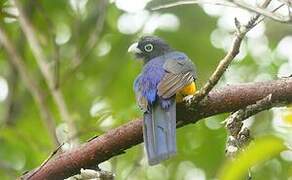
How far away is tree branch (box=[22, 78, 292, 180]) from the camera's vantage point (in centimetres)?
245

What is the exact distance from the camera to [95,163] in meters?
2.55

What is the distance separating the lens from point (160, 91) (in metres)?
3.48

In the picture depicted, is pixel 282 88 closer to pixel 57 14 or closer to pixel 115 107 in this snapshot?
pixel 115 107

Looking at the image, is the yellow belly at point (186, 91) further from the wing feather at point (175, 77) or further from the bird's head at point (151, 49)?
the bird's head at point (151, 49)

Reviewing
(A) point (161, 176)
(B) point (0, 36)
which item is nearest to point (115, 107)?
(A) point (161, 176)

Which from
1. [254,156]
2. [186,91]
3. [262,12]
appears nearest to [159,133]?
[186,91]

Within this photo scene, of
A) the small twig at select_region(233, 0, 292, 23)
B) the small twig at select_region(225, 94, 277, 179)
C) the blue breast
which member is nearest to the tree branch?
the small twig at select_region(225, 94, 277, 179)

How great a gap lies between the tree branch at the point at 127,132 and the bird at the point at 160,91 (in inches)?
9.1

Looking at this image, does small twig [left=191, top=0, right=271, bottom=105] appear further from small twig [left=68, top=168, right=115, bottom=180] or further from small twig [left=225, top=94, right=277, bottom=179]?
small twig [left=68, top=168, right=115, bottom=180]

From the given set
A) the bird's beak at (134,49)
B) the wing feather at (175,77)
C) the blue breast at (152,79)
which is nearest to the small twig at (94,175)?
the blue breast at (152,79)

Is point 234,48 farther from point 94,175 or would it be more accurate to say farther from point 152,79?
point 152,79

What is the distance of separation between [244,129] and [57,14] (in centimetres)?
400

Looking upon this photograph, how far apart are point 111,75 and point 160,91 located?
2558 mm

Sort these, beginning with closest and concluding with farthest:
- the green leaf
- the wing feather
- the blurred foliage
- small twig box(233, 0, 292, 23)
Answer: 1. the green leaf
2. small twig box(233, 0, 292, 23)
3. the wing feather
4. the blurred foliage
